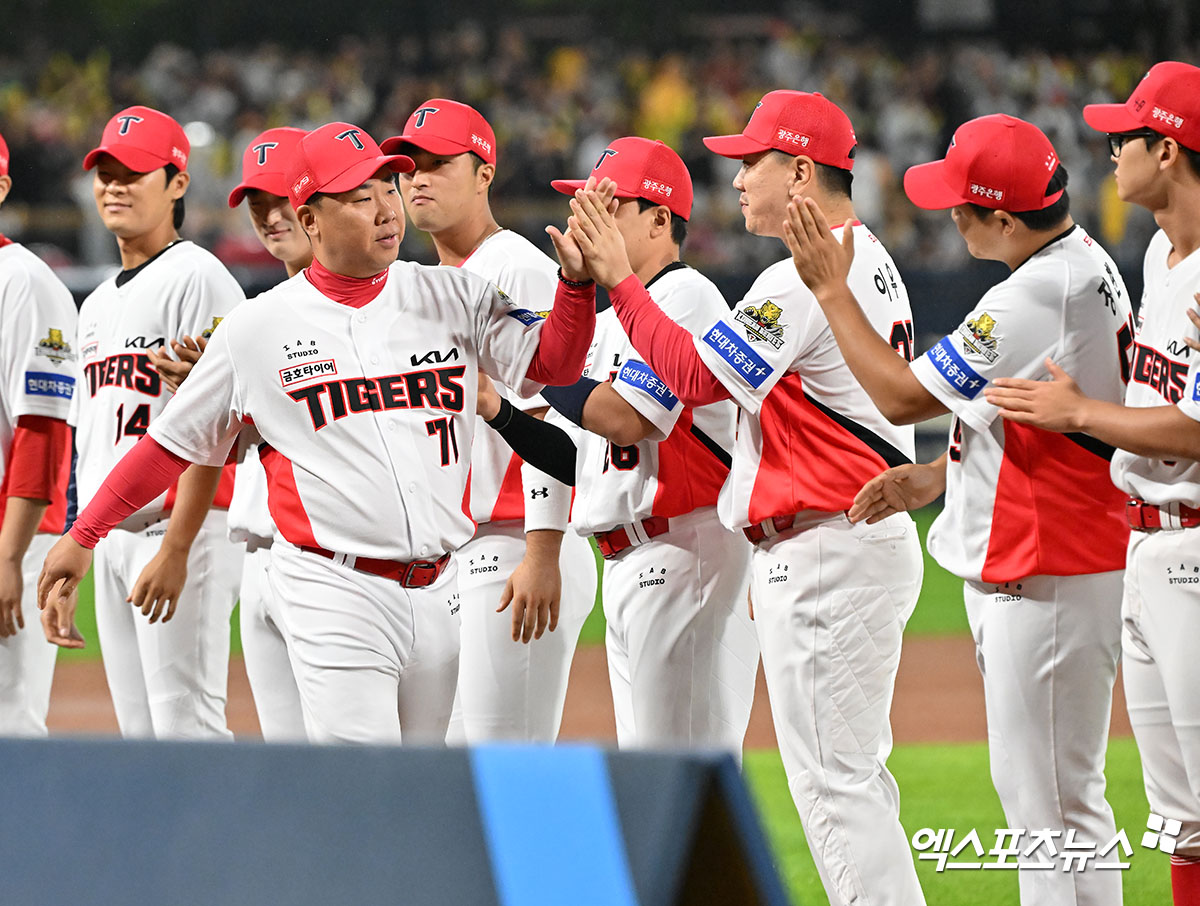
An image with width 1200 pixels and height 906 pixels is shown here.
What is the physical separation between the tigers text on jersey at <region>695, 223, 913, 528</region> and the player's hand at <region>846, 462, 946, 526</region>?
101 millimetres

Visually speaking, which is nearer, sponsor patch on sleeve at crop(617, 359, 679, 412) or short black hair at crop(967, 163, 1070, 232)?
short black hair at crop(967, 163, 1070, 232)

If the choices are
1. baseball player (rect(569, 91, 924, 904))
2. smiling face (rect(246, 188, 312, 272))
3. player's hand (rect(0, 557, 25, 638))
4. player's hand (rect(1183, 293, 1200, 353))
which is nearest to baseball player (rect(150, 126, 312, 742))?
smiling face (rect(246, 188, 312, 272))

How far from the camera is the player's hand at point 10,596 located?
15.4ft

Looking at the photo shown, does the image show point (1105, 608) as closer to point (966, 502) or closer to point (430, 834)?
point (966, 502)

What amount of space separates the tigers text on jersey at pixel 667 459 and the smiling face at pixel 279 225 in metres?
1.15

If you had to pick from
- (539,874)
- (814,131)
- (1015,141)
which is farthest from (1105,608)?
(539,874)

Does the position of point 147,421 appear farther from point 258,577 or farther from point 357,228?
point 357,228

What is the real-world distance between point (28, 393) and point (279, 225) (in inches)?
39.4

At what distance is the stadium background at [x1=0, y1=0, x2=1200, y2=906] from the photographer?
49.2 feet

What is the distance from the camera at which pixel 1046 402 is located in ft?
11.2

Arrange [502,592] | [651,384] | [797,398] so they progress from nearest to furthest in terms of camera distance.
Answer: [797,398] → [651,384] → [502,592]

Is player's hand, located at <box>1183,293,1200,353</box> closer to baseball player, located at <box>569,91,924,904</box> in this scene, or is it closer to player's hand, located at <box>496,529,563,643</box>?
baseball player, located at <box>569,91,924,904</box>

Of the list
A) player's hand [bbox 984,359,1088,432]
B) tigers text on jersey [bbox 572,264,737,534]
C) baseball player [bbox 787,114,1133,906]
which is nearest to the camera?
player's hand [bbox 984,359,1088,432]

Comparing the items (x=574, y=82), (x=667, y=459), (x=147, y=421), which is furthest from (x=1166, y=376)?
(x=574, y=82)
